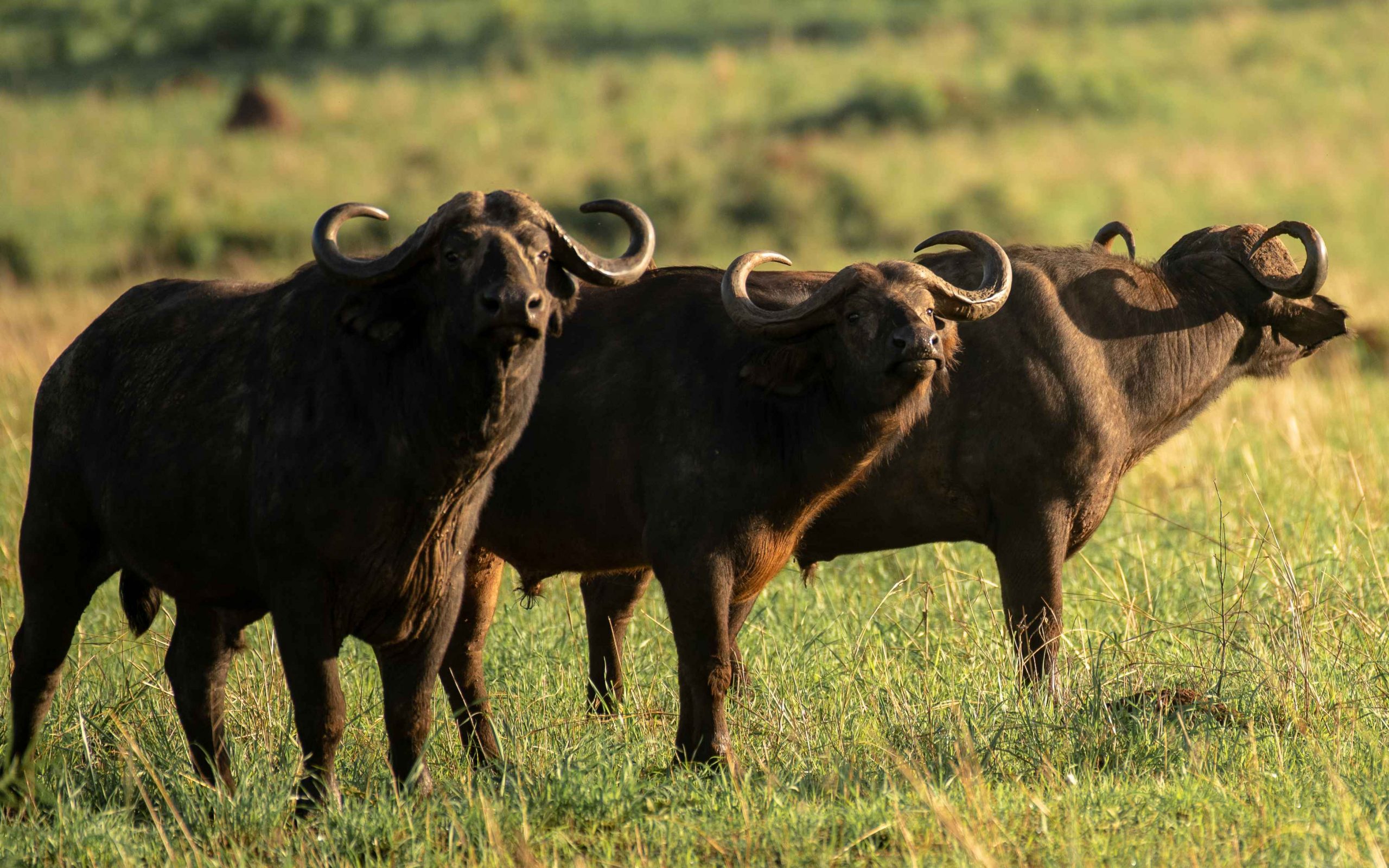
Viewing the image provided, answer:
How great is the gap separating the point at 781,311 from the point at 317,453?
74.2 inches

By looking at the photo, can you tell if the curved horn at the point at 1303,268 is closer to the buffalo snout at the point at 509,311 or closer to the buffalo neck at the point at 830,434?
the buffalo neck at the point at 830,434

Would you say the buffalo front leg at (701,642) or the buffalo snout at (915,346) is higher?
the buffalo snout at (915,346)

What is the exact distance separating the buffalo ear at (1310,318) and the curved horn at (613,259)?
3673 millimetres

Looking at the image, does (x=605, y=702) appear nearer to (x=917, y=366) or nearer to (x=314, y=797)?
(x=314, y=797)

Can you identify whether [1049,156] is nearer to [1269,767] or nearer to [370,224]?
[370,224]

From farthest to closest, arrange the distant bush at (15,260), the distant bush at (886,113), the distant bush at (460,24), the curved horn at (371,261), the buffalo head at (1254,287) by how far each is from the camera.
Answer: the distant bush at (460,24) → the distant bush at (886,113) → the distant bush at (15,260) → the buffalo head at (1254,287) → the curved horn at (371,261)

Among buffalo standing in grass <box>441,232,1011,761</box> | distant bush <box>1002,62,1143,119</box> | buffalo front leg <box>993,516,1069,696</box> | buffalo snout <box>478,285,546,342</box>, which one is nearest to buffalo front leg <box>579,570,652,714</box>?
buffalo standing in grass <box>441,232,1011,761</box>

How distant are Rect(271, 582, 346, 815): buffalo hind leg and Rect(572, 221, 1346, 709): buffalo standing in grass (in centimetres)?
174

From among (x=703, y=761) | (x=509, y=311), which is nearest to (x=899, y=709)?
(x=703, y=761)

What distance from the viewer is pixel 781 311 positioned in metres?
6.24

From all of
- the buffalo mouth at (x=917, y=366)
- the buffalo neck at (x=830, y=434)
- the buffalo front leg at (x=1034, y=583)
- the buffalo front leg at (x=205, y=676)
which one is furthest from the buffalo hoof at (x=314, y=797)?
the buffalo front leg at (x=1034, y=583)

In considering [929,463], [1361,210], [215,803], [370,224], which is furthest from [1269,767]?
[1361,210]

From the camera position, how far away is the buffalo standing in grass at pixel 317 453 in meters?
5.20

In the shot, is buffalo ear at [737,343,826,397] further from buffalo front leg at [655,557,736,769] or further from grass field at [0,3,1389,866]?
grass field at [0,3,1389,866]
